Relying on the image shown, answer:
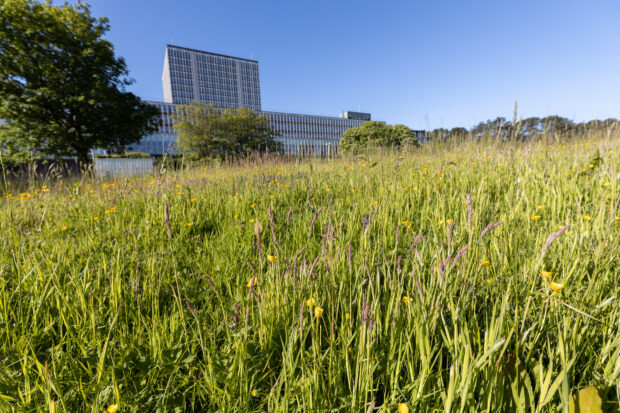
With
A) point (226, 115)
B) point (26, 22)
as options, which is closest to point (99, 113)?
point (26, 22)

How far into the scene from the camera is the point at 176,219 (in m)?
2.57

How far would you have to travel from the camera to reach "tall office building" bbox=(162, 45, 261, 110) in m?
95.5

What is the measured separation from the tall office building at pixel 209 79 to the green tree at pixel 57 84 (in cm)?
8991

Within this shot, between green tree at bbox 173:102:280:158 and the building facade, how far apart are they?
140 ft

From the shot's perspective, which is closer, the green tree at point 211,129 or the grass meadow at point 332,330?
the grass meadow at point 332,330

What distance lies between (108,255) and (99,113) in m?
17.1

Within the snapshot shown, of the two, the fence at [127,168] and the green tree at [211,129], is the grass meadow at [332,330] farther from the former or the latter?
the green tree at [211,129]

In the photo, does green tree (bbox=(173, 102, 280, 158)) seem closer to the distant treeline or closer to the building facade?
the distant treeline

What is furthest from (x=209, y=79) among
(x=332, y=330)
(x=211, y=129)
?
(x=332, y=330)

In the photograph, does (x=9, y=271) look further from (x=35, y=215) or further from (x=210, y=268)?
(x=35, y=215)

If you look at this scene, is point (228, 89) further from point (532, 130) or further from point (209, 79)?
point (532, 130)

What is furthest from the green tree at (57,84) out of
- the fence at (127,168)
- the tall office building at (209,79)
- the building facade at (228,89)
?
the tall office building at (209,79)

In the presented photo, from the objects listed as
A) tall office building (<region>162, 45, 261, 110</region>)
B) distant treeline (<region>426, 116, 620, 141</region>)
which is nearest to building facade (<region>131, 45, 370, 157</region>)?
tall office building (<region>162, 45, 261, 110</region>)

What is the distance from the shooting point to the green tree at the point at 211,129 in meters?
38.7
